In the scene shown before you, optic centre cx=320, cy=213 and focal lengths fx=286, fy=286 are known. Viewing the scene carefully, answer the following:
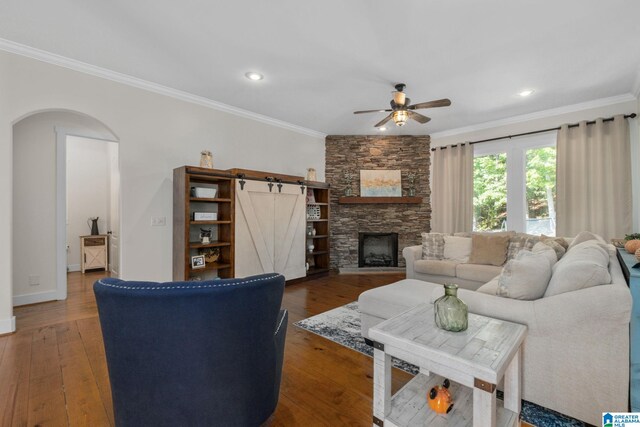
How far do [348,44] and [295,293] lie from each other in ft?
10.6

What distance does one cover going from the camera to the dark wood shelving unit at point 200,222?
3.54m

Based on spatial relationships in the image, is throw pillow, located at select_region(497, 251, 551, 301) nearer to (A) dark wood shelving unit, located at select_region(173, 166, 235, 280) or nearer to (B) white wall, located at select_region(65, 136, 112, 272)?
(A) dark wood shelving unit, located at select_region(173, 166, 235, 280)

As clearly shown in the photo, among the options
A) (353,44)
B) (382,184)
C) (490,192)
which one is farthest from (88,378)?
(490,192)

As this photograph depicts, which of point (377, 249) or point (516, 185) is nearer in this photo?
point (516, 185)

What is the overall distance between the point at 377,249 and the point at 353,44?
412 centimetres

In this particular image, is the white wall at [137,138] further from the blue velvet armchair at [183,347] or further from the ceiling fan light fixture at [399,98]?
the blue velvet armchair at [183,347]

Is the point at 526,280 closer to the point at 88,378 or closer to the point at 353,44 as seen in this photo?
the point at 353,44

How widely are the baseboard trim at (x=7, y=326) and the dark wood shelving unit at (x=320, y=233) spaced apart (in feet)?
12.2

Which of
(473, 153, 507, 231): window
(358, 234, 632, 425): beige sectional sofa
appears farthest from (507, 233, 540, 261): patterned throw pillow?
(358, 234, 632, 425): beige sectional sofa

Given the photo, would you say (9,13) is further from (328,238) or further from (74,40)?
(328,238)

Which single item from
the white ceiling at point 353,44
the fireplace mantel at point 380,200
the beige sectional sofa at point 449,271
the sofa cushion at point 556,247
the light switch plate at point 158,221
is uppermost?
the white ceiling at point 353,44

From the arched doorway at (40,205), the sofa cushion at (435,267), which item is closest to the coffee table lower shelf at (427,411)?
the sofa cushion at (435,267)

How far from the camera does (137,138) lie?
3492 mm

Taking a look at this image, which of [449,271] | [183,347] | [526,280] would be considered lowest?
[449,271]
